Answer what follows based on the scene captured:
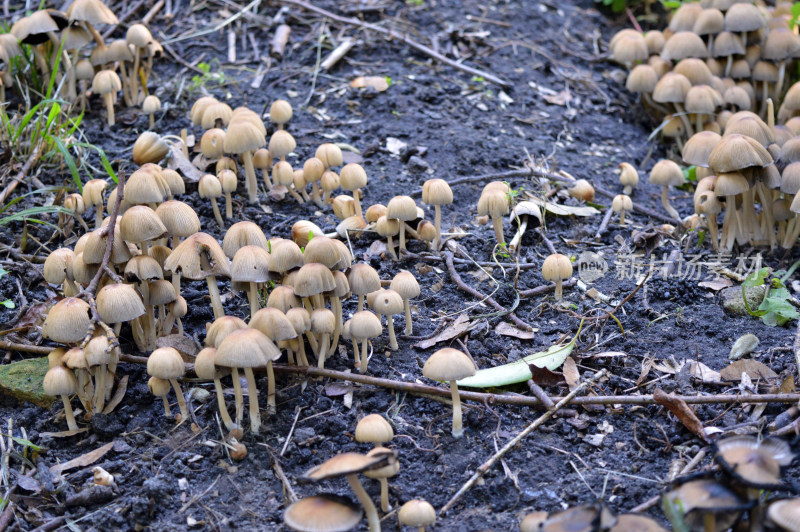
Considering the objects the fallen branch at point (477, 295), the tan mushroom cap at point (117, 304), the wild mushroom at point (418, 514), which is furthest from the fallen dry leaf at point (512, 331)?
the tan mushroom cap at point (117, 304)

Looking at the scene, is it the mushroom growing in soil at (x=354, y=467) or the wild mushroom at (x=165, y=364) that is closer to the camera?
the mushroom growing in soil at (x=354, y=467)

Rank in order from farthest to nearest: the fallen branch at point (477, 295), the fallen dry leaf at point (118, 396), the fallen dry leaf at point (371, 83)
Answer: the fallen dry leaf at point (371, 83), the fallen branch at point (477, 295), the fallen dry leaf at point (118, 396)

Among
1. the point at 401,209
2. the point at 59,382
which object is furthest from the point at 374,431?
the point at 401,209

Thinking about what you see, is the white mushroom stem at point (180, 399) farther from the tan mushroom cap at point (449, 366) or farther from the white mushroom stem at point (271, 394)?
the tan mushroom cap at point (449, 366)

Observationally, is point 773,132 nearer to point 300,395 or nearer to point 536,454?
point 536,454

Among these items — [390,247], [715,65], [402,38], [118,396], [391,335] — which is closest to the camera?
[118,396]

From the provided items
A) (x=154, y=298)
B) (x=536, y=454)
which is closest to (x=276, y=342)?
(x=154, y=298)

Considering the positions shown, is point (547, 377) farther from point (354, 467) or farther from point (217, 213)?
point (217, 213)

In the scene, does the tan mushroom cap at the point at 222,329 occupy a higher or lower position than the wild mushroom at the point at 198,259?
lower
